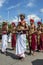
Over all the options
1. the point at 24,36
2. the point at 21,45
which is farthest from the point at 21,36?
the point at 21,45

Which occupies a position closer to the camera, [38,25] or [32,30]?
[32,30]

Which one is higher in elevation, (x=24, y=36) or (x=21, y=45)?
(x=24, y=36)

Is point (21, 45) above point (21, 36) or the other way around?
the other way around

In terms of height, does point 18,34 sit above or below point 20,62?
above

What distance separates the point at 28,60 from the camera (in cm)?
1002

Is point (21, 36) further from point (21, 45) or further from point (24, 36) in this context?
point (21, 45)

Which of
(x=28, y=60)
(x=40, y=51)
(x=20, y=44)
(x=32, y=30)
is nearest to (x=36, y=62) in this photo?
(x=28, y=60)

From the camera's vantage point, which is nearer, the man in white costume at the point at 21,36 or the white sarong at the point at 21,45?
the man in white costume at the point at 21,36

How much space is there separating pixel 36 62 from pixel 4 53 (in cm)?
291

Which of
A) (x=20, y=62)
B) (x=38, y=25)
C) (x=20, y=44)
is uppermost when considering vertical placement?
(x=38, y=25)

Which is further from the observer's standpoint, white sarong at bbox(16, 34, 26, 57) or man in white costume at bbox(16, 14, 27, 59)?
white sarong at bbox(16, 34, 26, 57)

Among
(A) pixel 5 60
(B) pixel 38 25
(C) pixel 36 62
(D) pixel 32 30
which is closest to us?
(C) pixel 36 62

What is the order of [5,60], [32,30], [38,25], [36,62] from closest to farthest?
[36,62]
[5,60]
[32,30]
[38,25]

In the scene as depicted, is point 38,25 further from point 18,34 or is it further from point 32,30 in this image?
point 18,34
